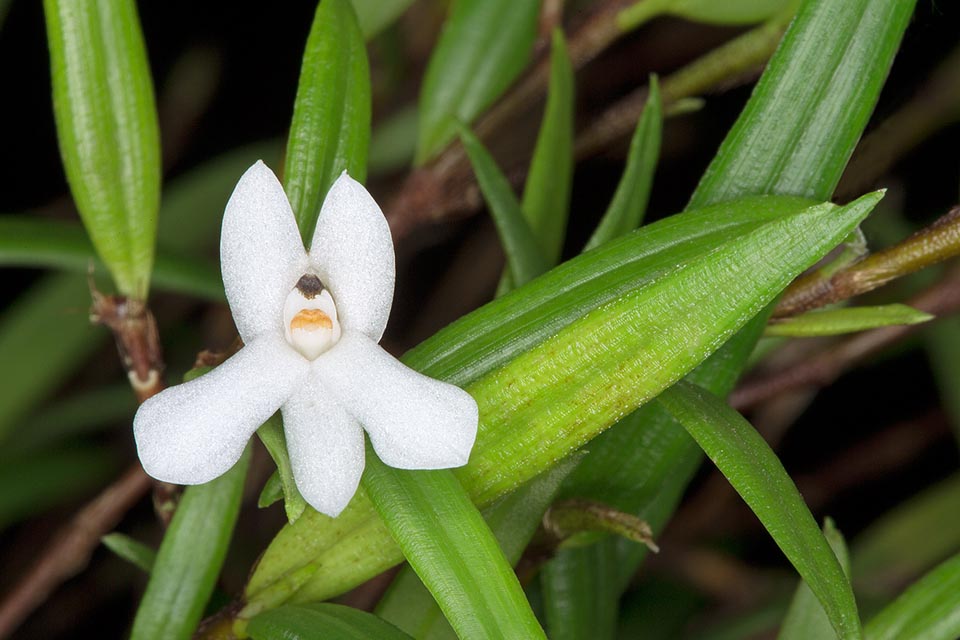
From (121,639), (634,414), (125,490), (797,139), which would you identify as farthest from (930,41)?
(121,639)

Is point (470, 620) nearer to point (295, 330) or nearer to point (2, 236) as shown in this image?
point (295, 330)

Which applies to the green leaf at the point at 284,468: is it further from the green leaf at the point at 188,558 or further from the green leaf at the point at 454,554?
the green leaf at the point at 188,558

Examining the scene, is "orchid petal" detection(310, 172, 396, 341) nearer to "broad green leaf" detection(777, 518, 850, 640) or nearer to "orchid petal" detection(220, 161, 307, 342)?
"orchid petal" detection(220, 161, 307, 342)

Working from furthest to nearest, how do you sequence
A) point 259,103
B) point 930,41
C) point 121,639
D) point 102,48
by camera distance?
point 259,103
point 121,639
point 930,41
point 102,48

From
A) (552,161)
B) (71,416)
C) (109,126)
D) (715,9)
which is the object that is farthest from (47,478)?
(715,9)

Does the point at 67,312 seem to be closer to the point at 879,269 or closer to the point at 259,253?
the point at 259,253
